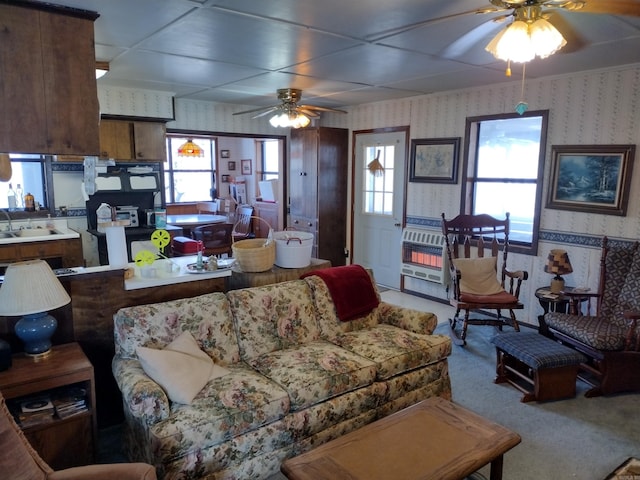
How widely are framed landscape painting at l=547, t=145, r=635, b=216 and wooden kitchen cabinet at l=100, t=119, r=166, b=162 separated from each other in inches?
168

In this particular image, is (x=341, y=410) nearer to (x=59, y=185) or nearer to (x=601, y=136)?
(x=601, y=136)

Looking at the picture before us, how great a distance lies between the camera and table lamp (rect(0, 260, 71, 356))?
2178mm

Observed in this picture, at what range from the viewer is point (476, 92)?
15.7ft

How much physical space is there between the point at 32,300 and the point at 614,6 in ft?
9.49

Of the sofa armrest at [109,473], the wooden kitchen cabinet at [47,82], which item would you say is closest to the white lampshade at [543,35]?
the wooden kitchen cabinet at [47,82]

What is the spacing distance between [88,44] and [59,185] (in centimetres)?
305

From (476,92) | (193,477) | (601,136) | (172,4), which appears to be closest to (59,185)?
(172,4)

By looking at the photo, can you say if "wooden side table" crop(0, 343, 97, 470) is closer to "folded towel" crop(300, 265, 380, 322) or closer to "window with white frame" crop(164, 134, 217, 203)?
"folded towel" crop(300, 265, 380, 322)

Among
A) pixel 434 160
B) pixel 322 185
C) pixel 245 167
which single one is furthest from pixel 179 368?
pixel 245 167

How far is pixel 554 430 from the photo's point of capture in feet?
9.08

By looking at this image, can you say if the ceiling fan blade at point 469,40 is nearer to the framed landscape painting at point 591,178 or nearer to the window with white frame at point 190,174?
the framed landscape painting at point 591,178

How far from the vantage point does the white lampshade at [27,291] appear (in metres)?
2.17

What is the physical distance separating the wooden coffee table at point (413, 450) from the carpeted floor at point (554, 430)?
509mm

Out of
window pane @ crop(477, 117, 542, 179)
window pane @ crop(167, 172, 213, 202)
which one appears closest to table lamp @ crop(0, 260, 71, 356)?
window pane @ crop(477, 117, 542, 179)
